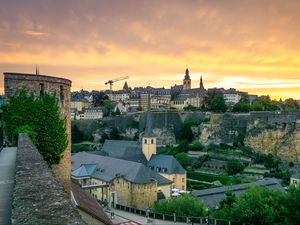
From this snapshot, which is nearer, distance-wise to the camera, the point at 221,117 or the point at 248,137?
the point at 248,137

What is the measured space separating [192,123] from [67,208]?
7335 centimetres

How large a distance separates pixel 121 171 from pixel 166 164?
1008cm

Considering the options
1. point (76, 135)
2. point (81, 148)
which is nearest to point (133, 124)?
point (76, 135)


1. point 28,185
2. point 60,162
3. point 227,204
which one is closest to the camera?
point 28,185

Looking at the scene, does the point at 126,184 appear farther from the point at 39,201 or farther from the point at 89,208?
the point at 39,201

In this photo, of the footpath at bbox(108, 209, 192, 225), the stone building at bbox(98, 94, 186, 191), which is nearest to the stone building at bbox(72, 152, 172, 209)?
the footpath at bbox(108, 209, 192, 225)

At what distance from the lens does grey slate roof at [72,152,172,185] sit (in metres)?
38.1

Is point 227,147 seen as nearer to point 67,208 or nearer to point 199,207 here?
point 199,207

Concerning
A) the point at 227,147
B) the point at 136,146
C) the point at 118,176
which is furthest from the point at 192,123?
the point at 118,176

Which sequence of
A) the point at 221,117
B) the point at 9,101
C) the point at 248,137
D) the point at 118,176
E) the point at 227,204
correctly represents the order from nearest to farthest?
1. the point at 9,101
2. the point at 227,204
3. the point at 118,176
4. the point at 248,137
5. the point at 221,117

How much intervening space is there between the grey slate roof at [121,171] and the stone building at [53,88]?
24.2 m

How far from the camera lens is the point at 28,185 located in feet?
16.4

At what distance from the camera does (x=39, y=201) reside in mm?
4207

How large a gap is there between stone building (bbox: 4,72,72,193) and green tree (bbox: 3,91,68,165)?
220 millimetres
